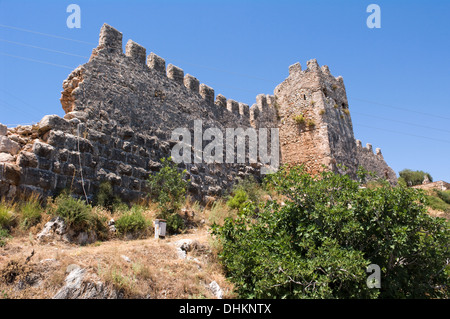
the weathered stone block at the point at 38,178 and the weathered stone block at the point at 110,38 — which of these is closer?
the weathered stone block at the point at 38,178

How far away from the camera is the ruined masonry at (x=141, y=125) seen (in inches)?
327

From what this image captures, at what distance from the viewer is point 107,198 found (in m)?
8.99

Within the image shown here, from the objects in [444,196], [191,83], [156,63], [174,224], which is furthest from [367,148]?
[174,224]

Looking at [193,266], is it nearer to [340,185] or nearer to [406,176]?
[340,185]

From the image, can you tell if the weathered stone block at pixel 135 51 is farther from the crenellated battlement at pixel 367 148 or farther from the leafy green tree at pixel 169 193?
the crenellated battlement at pixel 367 148

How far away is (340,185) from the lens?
716 centimetres

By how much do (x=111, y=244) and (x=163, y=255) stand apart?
1249 mm

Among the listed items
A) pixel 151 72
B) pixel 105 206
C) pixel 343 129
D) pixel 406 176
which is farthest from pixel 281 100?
pixel 406 176

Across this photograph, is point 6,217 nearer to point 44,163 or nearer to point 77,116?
point 44,163

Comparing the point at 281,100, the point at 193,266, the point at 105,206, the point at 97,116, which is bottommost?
the point at 193,266

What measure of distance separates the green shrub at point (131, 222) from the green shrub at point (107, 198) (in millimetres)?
467

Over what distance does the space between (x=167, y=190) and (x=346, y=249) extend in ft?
18.2

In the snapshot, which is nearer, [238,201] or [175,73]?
[238,201]

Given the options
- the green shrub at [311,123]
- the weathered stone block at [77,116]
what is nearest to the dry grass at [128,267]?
the weathered stone block at [77,116]
